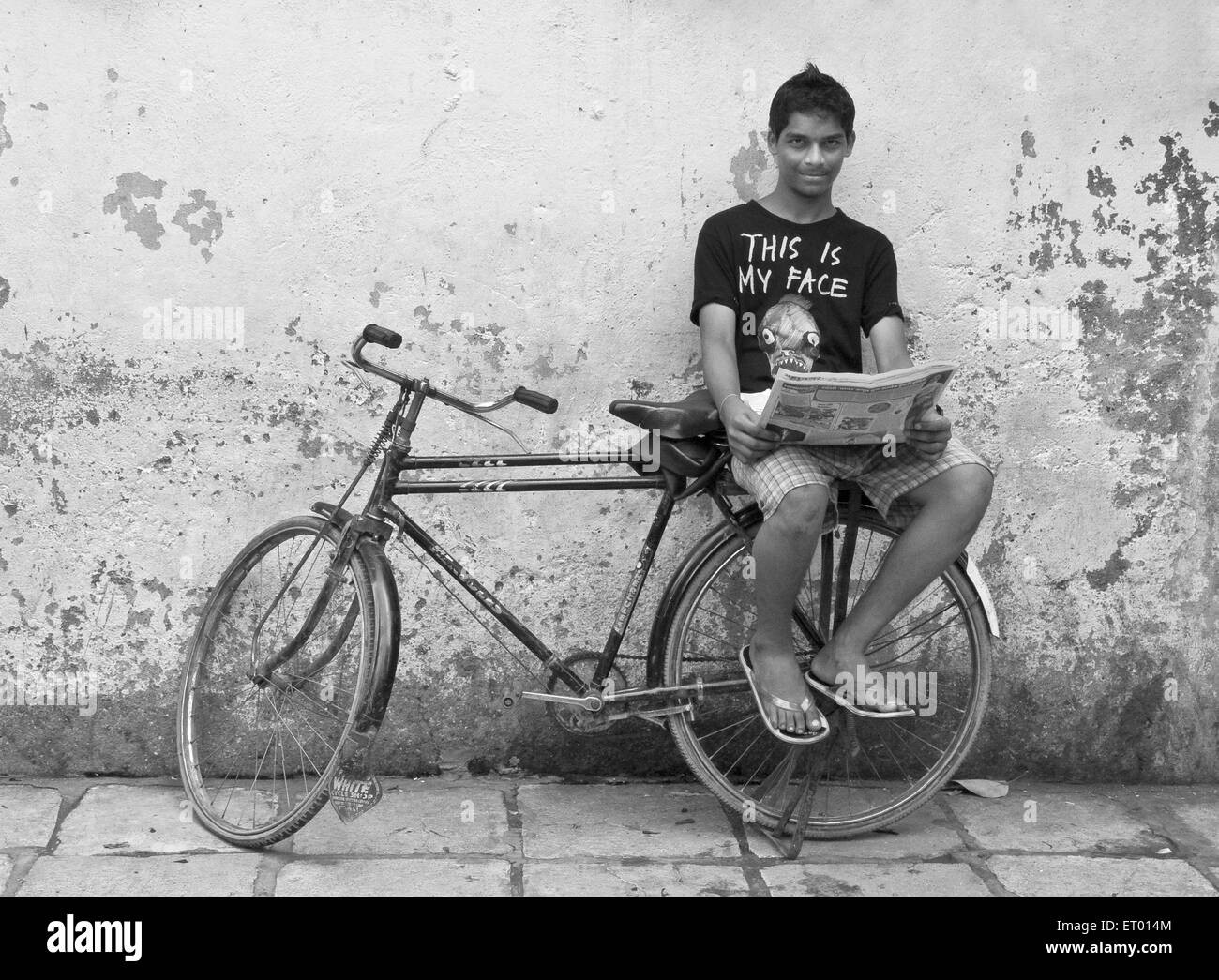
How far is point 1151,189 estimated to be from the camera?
13.3 feet

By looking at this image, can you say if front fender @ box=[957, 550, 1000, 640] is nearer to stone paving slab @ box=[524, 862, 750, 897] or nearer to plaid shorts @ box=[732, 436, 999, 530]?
plaid shorts @ box=[732, 436, 999, 530]

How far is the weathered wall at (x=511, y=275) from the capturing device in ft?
12.8

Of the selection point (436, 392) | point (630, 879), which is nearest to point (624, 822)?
point (630, 879)

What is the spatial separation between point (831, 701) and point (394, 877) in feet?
3.90

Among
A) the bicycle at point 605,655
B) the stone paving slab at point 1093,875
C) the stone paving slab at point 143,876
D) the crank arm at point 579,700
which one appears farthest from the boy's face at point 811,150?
the stone paving slab at point 143,876

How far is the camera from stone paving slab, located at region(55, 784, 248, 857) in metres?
3.62

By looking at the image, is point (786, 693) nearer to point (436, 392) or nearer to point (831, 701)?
point (831, 701)

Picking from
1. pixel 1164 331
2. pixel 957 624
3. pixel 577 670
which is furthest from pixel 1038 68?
pixel 577 670

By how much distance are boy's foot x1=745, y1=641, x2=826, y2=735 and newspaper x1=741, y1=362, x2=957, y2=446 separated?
1.80ft

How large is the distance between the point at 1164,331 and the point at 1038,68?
32.7 inches

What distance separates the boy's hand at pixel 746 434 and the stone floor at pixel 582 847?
1.06 m

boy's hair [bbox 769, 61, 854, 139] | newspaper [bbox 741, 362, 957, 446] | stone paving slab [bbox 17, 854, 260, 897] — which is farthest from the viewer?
boy's hair [bbox 769, 61, 854, 139]

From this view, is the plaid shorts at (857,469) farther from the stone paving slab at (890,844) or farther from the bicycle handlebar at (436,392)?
the stone paving slab at (890,844)

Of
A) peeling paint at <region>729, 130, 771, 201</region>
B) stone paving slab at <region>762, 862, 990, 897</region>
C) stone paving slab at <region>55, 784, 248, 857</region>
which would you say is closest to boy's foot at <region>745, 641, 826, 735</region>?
stone paving slab at <region>762, 862, 990, 897</region>
